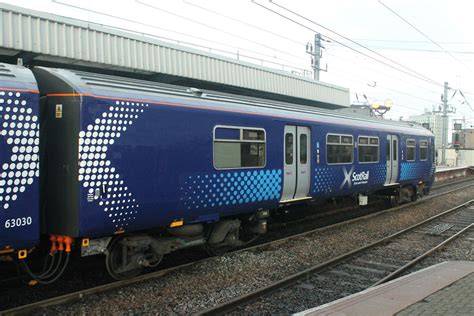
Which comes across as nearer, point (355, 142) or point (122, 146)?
point (122, 146)

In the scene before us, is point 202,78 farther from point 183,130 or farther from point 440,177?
point 440,177

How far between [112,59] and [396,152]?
31.7ft

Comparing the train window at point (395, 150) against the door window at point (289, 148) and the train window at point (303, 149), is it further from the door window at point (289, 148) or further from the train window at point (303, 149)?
the door window at point (289, 148)

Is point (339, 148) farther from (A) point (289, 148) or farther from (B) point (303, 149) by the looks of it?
(A) point (289, 148)

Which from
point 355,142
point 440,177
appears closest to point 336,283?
point 355,142

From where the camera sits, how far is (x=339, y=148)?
11.4m

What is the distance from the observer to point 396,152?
15.0 m

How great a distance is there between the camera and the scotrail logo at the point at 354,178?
11.7m

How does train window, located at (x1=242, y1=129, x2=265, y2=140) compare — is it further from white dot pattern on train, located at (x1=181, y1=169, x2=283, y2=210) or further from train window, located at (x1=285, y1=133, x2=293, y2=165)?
train window, located at (x1=285, y1=133, x2=293, y2=165)

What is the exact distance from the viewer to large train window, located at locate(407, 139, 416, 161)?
16.0 meters

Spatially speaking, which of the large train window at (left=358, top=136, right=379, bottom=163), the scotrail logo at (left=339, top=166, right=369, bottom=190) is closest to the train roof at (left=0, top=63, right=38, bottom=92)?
the scotrail logo at (left=339, top=166, right=369, bottom=190)

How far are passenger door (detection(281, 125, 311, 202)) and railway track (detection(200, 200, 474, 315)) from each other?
5.84ft

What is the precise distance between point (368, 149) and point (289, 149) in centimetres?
445

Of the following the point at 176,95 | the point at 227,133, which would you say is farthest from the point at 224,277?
the point at 176,95
